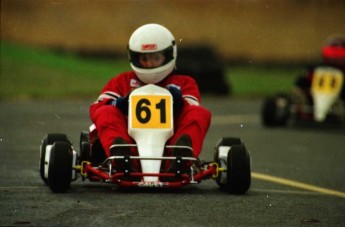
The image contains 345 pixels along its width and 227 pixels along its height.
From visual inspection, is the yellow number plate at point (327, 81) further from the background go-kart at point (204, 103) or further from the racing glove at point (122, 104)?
the racing glove at point (122, 104)

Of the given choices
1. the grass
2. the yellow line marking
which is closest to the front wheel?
the yellow line marking

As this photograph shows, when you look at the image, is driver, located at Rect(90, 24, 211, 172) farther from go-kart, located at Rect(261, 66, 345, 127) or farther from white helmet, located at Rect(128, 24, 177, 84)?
go-kart, located at Rect(261, 66, 345, 127)

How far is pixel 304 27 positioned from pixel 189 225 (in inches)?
1391

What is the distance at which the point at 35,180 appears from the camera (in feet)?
34.9

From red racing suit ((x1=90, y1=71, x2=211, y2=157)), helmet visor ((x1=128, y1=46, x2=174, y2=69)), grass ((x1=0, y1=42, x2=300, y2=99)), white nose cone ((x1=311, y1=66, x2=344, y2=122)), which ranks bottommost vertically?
Answer: grass ((x1=0, y1=42, x2=300, y2=99))

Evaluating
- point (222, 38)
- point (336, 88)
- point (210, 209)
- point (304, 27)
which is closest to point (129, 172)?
point (210, 209)

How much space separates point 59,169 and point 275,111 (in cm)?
1030

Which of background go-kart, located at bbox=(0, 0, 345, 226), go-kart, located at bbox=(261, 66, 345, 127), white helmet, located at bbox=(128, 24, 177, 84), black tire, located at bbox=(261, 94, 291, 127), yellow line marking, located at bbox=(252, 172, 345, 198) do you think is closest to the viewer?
background go-kart, located at bbox=(0, 0, 345, 226)

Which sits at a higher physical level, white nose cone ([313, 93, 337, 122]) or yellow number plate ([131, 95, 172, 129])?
yellow number plate ([131, 95, 172, 129])

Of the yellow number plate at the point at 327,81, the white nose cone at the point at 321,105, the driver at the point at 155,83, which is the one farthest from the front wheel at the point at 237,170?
the yellow number plate at the point at 327,81

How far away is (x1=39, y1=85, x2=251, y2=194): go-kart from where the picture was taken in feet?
30.8

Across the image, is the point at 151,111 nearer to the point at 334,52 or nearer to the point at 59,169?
the point at 59,169

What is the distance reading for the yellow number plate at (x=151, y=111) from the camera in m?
9.98

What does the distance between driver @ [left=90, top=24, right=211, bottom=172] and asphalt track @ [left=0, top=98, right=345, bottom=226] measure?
0.44m
